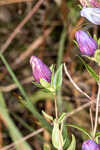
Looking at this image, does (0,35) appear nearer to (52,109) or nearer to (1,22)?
(1,22)

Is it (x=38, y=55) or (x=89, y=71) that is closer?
(x=89, y=71)

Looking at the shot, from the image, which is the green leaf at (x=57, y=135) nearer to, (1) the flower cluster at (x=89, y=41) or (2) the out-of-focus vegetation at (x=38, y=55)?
(1) the flower cluster at (x=89, y=41)

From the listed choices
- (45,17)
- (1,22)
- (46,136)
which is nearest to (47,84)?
(46,136)

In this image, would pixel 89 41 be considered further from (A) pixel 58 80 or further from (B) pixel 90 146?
(B) pixel 90 146

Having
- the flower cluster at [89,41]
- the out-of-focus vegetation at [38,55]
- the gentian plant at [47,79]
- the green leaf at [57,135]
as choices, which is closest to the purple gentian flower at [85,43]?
the flower cluster at [89,41]

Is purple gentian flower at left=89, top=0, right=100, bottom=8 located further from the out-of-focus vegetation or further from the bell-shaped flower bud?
the out-of-focus vegetation

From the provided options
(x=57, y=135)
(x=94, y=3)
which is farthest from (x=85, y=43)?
(x=57, y=135)
